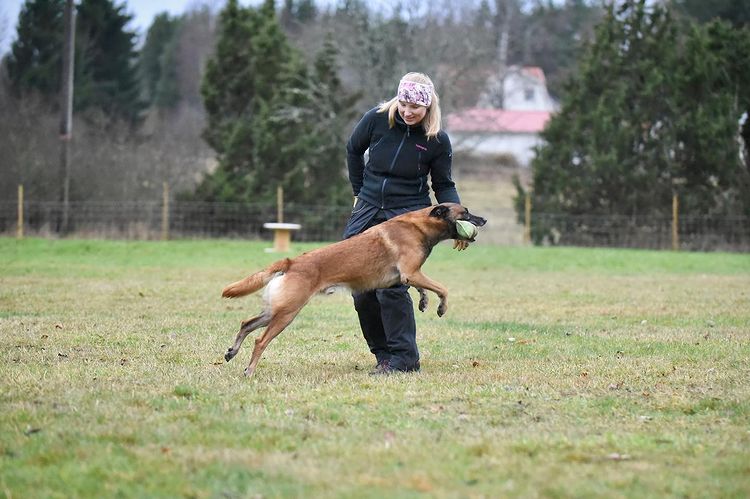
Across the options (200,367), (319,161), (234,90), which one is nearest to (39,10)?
(234,90)

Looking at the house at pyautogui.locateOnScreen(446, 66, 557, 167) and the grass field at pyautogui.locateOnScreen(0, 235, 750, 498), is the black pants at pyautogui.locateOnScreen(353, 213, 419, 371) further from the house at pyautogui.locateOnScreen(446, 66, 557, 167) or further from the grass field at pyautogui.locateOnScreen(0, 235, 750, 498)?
the house at pyautogui.locateOnScreen(446, 66, 557, 167)

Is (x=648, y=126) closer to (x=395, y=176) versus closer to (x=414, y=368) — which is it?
(x=395, y=176)

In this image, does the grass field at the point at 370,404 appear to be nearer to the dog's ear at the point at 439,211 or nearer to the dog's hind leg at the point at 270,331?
the dog's hind leg at the point at 270,331

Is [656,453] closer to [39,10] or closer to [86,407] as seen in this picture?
[86,407]

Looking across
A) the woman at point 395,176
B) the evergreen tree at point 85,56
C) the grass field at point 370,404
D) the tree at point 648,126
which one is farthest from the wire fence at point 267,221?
the woman at point 395,176

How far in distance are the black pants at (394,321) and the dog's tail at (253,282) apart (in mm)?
695

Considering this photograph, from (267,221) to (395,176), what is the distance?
20.8 m

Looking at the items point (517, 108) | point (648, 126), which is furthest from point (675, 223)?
point (517, 108)

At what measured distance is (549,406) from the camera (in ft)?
18.3

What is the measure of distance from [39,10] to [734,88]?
29279mm

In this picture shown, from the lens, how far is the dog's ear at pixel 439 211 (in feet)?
23.2

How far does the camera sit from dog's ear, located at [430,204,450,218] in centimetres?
707

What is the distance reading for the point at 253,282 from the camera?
6.67m

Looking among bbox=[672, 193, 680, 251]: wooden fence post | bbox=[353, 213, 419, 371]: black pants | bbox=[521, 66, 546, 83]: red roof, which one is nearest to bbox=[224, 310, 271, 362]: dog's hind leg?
bbox=[353, 213, 419, 371]: black pants
